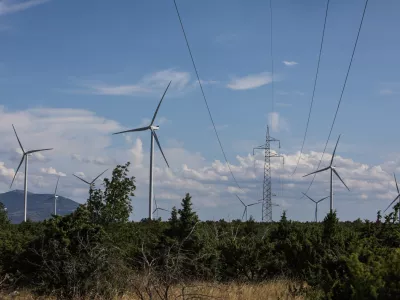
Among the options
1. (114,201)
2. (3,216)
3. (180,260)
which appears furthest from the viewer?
(3,216)

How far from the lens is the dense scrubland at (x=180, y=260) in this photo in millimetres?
13180

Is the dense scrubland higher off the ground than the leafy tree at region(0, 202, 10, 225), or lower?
lower

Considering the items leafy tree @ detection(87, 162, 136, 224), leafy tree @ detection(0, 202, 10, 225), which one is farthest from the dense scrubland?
leafy tree @ detection(0, 202, 10, 225)

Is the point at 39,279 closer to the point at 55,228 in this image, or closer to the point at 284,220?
the point at 55,228

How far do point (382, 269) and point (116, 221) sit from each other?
17100mm

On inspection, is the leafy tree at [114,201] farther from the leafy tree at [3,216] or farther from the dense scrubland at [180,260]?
the leafy tree at [3,216]

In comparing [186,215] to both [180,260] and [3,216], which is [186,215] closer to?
[180,260]

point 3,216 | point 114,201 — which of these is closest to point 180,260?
point 114,201

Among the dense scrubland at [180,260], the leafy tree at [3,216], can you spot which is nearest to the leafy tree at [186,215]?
the dense scrubland at [180,260]

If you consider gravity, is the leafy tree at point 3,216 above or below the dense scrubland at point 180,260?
above

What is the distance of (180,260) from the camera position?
1564 cm

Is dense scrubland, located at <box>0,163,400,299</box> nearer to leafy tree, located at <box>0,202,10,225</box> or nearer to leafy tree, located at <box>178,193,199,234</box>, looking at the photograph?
leafy tree, located at <box>178,193,199,234</box>

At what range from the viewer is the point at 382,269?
9117 mm

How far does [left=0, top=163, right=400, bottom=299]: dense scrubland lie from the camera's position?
13.2 meters
